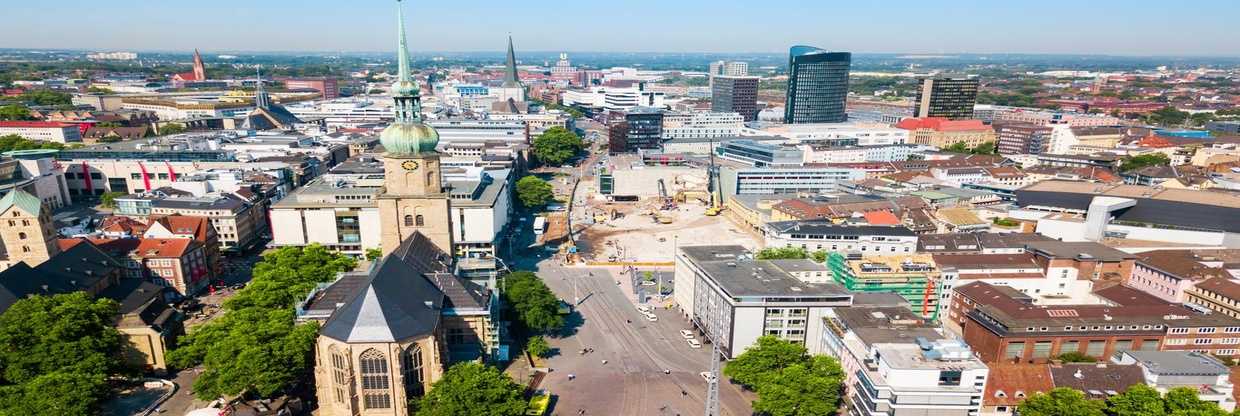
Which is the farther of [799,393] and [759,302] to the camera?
[759,302]

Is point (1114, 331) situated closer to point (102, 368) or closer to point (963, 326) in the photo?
point (963, 326)

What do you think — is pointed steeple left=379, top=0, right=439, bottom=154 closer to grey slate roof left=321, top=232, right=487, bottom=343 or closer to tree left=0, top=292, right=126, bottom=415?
grey slate roof left=321, top=232, right=487, bottom=343

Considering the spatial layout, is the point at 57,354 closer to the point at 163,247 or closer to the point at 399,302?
the point at 163,247

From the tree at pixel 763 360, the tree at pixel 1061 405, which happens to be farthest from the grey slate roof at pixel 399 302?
the tree at pixel 1061 405

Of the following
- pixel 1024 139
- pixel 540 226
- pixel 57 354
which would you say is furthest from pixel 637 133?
pixel 57 354

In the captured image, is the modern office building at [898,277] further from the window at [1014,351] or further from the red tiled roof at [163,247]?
the red tiled roof at [163,247]
